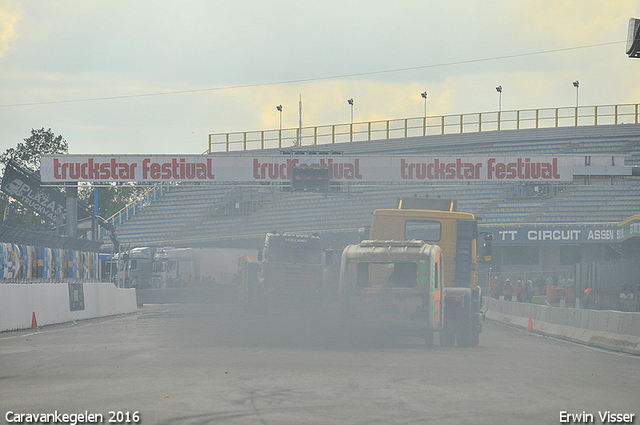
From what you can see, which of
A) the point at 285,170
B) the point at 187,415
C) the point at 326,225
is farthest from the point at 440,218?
the point at 326,225

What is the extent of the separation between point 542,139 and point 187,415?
1982 inches

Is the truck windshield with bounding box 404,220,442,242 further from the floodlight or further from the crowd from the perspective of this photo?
the crowd

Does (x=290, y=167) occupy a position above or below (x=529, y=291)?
above

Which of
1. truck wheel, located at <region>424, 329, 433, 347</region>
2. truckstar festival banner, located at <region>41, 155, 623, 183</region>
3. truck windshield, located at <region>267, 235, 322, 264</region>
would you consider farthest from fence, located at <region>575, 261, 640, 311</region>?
truck wheel, located at <region>424, 329, 433, 347</region>

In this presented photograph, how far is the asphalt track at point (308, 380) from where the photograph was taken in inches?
340

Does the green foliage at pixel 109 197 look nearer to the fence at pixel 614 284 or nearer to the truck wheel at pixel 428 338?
the fence at pixel 614 284

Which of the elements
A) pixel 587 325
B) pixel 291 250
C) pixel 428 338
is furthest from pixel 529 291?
pixel 428 338

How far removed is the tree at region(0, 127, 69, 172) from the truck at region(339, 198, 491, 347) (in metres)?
69.3

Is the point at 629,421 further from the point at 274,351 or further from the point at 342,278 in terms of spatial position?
the point at 342,278

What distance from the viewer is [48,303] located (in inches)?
964

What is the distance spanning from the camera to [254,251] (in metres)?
57.5

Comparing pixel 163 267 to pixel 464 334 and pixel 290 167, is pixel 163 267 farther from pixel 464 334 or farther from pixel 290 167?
pixel 464 334

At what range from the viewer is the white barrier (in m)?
21.4

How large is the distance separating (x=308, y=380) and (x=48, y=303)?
50.1 ft
